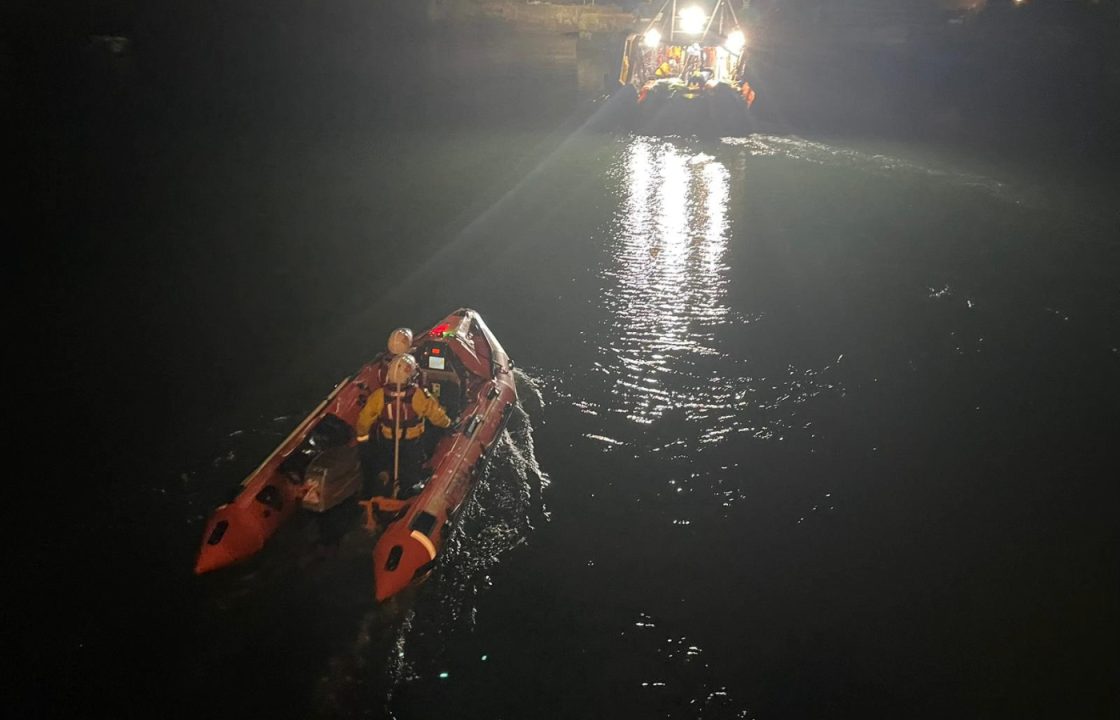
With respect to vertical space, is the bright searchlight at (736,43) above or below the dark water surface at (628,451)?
above

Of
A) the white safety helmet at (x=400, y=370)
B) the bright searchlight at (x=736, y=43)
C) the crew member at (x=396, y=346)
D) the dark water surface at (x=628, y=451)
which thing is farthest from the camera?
the bright searchlight at (x=736, y=43)

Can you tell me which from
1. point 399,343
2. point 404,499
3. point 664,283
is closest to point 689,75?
point 664,283

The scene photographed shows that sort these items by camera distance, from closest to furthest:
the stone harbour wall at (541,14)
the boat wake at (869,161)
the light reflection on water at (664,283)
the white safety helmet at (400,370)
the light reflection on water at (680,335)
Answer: the white safety helmet at (400,370) → the light reflection on water at (680,335) → the light reflection on water at (664,283) → the boat wake at (869,161) → the stone harbour wall at (541,14)

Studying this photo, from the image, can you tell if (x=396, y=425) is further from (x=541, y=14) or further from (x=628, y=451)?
(x=541, y=14)

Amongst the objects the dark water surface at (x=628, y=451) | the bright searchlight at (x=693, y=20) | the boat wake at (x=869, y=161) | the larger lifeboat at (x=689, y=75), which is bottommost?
the dark water surface at (x=628, y=451)

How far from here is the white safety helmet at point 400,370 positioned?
6091 mm

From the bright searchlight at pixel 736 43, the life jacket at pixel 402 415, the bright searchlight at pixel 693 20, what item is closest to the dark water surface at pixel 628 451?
the life jacket at pixel 402 415

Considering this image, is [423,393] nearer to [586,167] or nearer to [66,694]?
[66,694]

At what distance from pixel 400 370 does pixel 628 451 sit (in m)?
2.96

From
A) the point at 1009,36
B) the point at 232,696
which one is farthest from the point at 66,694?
the point at 1009,36

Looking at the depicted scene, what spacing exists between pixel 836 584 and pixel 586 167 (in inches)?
675

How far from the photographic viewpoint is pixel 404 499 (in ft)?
19.5

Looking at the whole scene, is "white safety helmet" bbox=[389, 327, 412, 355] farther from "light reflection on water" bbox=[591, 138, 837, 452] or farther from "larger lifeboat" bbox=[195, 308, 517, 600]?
"light reflection on water" bbox=[591, 138, 837, 452]

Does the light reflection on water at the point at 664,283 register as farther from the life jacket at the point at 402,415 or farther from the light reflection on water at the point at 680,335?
the life jacket at the point at 402,415
